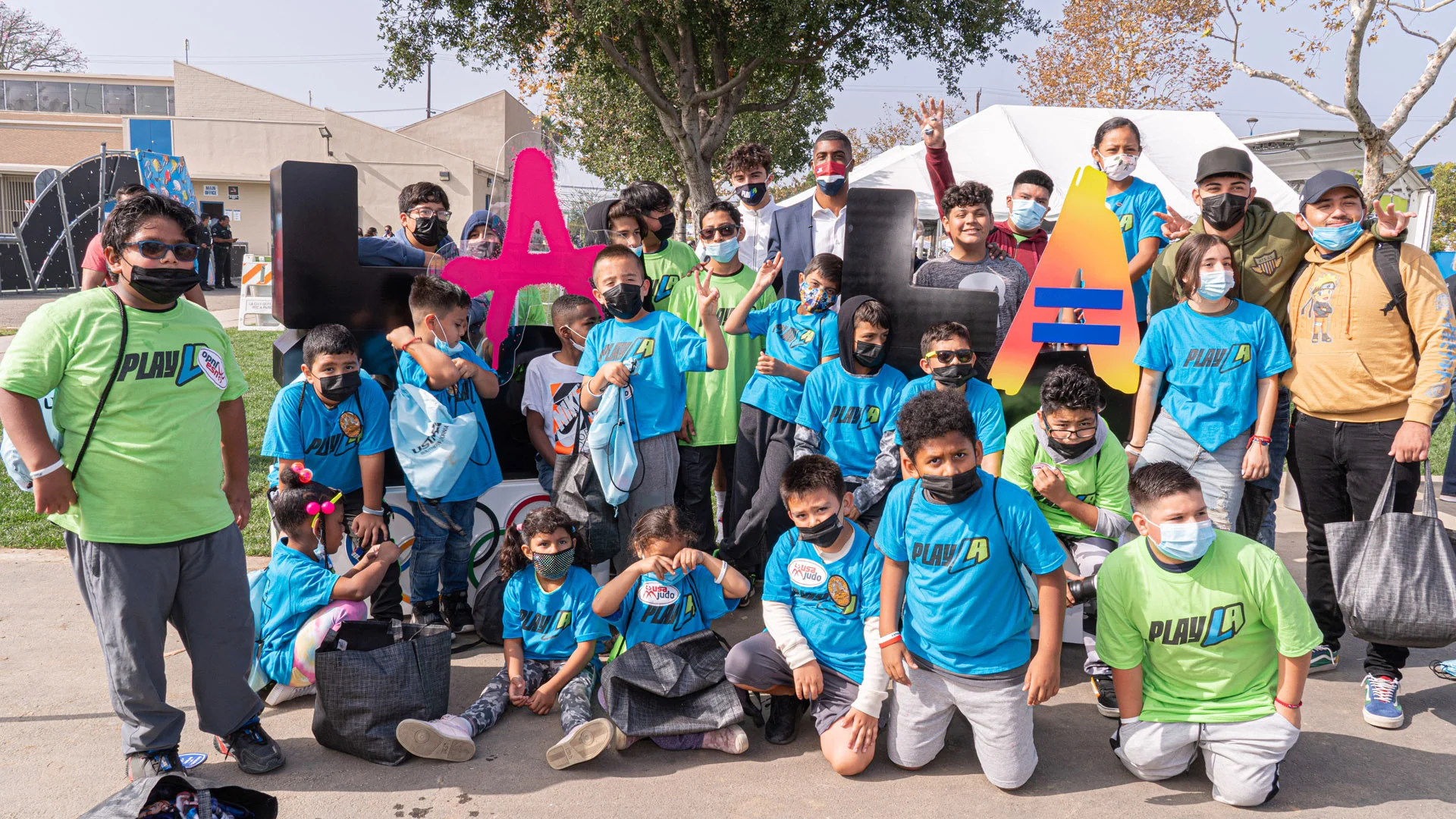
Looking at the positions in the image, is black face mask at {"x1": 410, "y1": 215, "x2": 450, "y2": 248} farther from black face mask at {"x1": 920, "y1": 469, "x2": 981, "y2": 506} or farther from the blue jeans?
black face mask at {"x1": 920, "y1": 469, "x2": 981, "y2": 506}

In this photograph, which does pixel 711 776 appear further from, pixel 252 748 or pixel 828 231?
pixel 828 231

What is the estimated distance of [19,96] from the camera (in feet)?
159

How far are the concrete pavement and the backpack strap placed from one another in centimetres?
165

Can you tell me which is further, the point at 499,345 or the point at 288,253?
the point at 499,345

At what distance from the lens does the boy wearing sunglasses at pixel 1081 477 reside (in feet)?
13.6

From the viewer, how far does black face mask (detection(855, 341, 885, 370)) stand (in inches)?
179

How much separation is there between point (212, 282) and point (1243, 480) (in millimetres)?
26247

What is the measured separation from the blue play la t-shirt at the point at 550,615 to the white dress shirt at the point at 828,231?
8.21 feet

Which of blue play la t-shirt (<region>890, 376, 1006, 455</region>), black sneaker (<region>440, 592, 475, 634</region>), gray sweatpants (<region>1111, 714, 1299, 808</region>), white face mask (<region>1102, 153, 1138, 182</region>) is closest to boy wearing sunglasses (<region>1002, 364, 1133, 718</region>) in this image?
blue play la t-shirt (<region>890, 376, 1006, 455</region>)

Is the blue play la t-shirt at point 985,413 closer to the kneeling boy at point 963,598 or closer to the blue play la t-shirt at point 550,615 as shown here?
the kneeling boy at point 963,598

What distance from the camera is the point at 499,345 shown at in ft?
17.8

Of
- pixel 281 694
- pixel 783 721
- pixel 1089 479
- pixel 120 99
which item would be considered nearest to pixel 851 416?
pixel 1089 479

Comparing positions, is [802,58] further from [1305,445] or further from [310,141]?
[310,141]

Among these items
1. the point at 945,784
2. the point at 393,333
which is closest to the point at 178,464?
the point at 393,333
